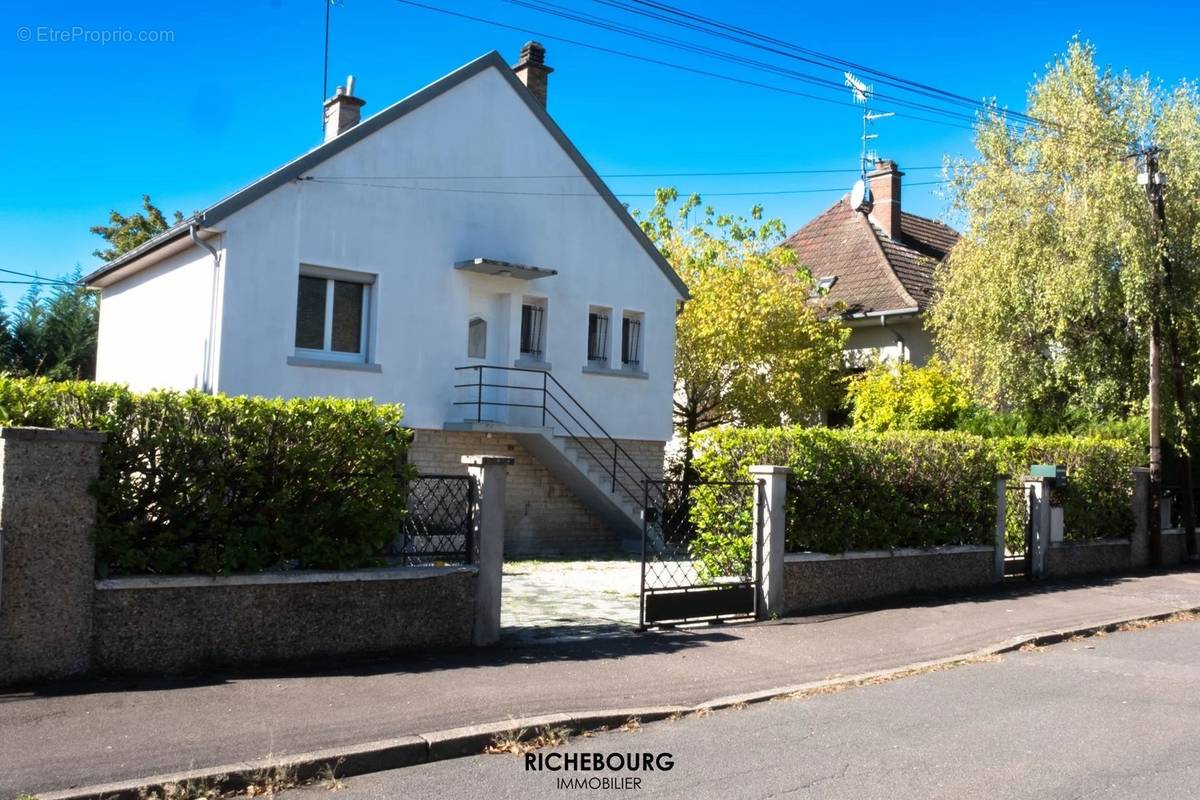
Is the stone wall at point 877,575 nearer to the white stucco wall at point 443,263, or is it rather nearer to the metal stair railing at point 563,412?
the metal stair railing at point 563,412

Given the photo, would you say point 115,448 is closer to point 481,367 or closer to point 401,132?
point 481,367

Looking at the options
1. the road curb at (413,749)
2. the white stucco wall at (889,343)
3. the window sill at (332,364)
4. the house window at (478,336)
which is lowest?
the road curb at (413,749)

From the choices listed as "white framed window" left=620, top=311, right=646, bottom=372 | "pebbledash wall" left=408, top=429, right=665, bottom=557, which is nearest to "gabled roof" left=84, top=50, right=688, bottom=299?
"white framed window" left=620, top=311, right=646, bottom=372

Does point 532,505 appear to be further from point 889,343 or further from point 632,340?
point 889,343

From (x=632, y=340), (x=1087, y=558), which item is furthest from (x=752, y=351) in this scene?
(x=1087, y=558)

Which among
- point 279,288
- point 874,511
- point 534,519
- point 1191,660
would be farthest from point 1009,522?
point 279,288

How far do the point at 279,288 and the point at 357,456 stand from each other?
8173mm

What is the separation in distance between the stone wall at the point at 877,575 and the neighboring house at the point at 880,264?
33.3ft

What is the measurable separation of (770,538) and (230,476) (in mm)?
5697

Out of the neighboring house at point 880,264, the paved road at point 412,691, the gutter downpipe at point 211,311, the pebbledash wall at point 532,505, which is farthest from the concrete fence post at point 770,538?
the neighboring house at point 880,264

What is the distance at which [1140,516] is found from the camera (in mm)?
18016

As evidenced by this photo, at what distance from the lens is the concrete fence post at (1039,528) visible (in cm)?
1566

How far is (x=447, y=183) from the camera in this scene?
1792 centimetres

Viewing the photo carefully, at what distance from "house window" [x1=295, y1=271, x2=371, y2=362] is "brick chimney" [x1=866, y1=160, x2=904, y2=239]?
17865 millimetres
